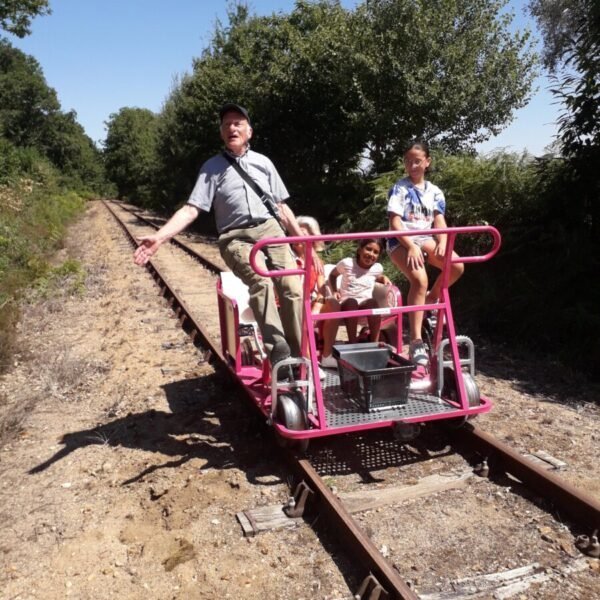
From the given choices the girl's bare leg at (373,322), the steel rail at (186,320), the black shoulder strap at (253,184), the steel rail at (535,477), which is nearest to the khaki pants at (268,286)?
the black shoulder strap at (253,184)

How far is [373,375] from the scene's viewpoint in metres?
4.07

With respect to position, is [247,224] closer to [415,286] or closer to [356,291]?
[356,291]

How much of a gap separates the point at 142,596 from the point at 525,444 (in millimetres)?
2862

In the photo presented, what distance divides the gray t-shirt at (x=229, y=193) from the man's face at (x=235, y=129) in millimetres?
107

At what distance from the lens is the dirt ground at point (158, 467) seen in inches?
123

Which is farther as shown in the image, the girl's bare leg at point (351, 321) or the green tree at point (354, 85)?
the green tree at point (354, 85)

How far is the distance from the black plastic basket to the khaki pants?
40 centimetres

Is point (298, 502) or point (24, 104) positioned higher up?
point (24, 104)

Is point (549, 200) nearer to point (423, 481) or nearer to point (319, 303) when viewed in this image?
point (319, 303)

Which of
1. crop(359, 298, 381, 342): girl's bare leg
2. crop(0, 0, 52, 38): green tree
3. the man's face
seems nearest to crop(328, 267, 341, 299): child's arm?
crop(359, 298, 381, 342): girl's bare leg

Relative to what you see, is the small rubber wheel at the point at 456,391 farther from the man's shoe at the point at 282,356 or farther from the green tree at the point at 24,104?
the green tree at the point at 24,104

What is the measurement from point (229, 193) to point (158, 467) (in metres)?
2.08

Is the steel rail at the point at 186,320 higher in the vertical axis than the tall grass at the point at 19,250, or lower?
lower

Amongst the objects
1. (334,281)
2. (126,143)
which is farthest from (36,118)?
(334,281)
